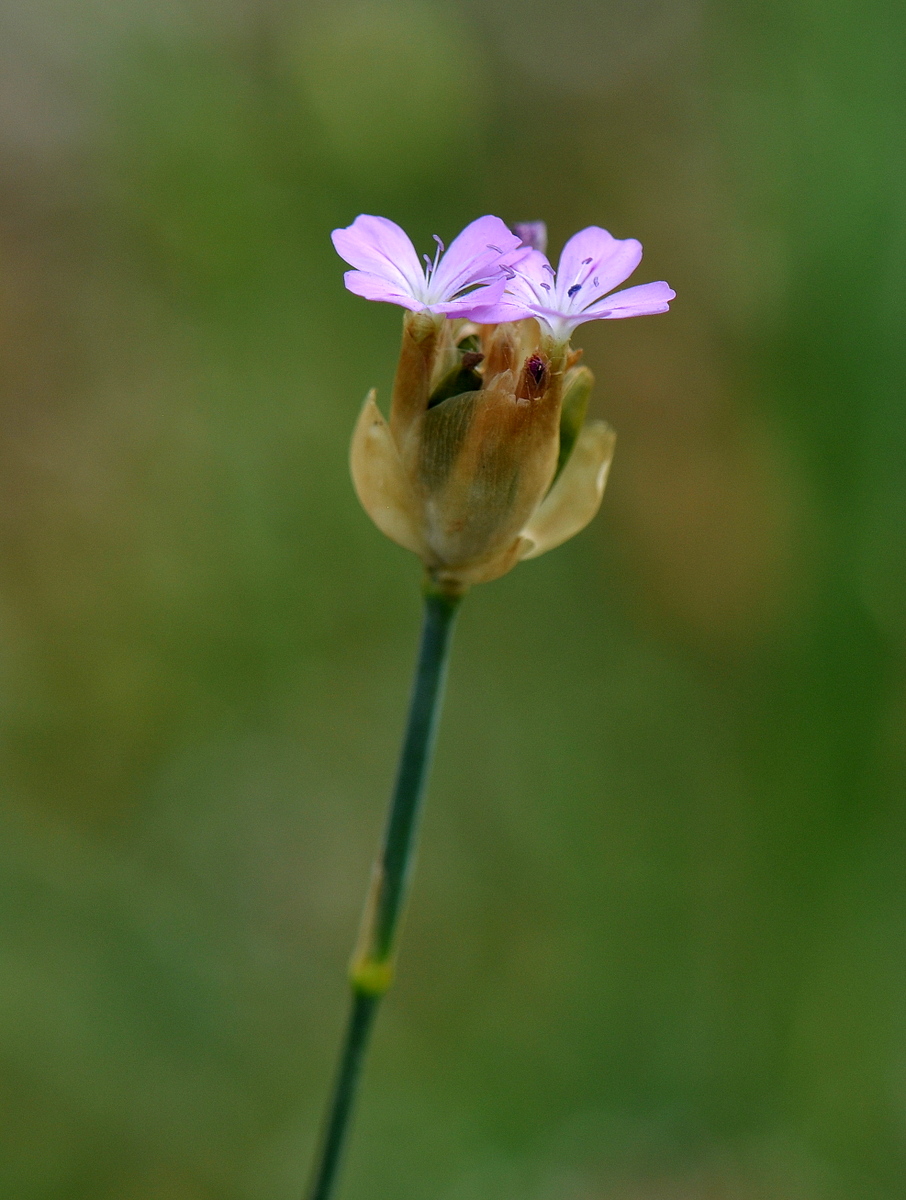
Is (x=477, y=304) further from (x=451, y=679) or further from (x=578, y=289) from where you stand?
(x=451, y=679)

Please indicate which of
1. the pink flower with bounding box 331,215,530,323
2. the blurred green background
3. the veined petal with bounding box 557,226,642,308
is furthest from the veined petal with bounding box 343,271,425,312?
the blurred green background

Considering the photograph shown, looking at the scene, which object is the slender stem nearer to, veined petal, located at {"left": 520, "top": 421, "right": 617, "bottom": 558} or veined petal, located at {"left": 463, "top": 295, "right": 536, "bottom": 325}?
veined petal, located at {"left": 520, "top": 421, "right": 617, "bottom": 558}

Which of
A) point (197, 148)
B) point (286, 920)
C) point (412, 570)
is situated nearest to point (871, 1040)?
point (286, 920)

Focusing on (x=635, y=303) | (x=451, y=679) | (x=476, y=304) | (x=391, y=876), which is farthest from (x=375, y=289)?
(x=451, y=679)

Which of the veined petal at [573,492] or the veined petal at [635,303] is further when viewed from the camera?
the veined petal at [573,492]

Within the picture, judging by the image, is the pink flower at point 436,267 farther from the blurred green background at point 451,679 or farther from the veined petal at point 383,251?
the blurred green background at point 451,679

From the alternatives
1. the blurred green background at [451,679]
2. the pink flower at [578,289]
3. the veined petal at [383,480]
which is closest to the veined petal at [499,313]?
the pink flower at [578,289]

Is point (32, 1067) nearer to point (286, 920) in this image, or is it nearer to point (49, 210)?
point (286, 920)
